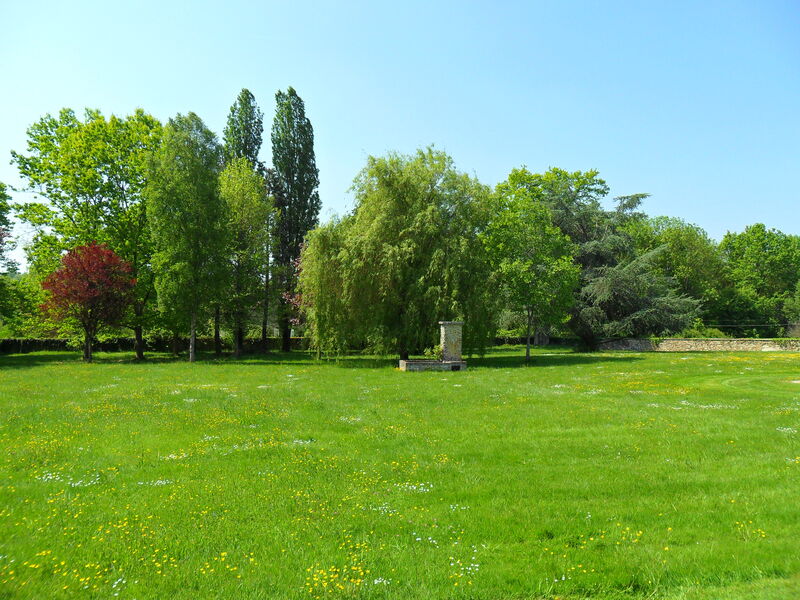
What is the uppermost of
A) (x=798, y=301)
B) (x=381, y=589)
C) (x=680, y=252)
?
(x=680, y=252)

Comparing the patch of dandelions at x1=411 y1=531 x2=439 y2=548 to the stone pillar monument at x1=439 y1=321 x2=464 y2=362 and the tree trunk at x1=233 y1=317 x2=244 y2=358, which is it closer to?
the stone pillar monument at x1=439 y1=321 x2=464 y2=362

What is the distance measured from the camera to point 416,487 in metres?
7.53

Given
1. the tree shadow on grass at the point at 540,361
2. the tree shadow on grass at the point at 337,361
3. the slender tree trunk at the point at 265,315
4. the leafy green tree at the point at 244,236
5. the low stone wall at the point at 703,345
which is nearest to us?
the tree shadow on grass at the point at 540,361

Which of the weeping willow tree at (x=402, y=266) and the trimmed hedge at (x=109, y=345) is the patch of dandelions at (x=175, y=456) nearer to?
the weeping willow tree at (x=402, y=266)

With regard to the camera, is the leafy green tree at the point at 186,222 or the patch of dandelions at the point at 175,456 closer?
the patch of dandelions at the point at 175,456

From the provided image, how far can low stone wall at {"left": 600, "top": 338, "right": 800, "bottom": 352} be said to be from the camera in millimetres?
44594

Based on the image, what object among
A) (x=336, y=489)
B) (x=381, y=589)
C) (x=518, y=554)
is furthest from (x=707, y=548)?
(x=336, y=489)

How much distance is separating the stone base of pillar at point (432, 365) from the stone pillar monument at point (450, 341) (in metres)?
0.31

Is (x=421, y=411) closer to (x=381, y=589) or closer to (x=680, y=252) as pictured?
(x=381, y=589)

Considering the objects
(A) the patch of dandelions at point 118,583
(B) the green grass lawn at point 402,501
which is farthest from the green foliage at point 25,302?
(A) the patch of dandelions at point 118,583

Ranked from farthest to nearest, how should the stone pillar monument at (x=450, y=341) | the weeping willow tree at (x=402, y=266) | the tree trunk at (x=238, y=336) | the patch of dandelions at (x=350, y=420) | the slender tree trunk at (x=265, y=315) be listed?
the slender tree trunk at (x=265, y=315)
the tree trunk at (x=238, y=336)
the weeping willow tree at (x=402, y=266)
the stone pillar monument at (x=450, y=341)
the patch of dandelions at (x=350, y=420)

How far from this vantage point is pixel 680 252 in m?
66.5

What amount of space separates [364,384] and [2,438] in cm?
1253

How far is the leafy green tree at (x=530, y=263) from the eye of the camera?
3350 centimetres
